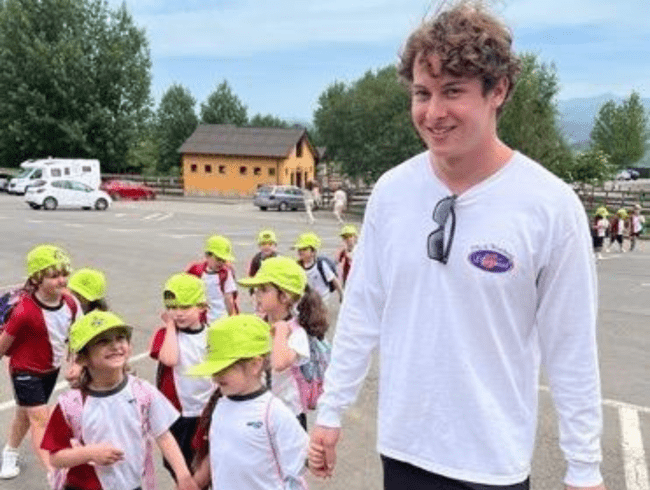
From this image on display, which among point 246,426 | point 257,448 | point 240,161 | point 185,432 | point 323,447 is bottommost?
point 185,432

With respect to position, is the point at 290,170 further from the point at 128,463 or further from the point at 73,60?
the point at 128,463

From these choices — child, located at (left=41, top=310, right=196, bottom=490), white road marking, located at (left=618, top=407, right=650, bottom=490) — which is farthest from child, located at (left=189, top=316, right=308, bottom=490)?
white road marking, located at (left=618, top=407, right=650, bottom=490)

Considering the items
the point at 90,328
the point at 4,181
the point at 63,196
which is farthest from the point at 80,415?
the point at 4,181

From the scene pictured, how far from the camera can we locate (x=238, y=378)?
3598 millimetres

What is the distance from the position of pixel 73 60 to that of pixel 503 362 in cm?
6016

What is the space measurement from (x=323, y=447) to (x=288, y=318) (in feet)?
8.24

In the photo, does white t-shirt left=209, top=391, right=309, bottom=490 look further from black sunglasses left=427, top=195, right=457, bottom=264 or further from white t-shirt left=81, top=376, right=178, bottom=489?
black sunglasses left=427, top=195, right=457, bottom=264

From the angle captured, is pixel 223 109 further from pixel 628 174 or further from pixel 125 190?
pixel 628 174

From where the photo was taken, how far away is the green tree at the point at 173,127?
77.5 metres

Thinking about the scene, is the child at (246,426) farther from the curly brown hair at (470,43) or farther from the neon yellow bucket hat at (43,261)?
the neon yellow bucket hat at (43,261)

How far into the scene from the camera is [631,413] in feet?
24.9

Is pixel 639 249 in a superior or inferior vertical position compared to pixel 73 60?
inferior

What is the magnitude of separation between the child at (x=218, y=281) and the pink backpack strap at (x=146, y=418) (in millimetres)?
4259

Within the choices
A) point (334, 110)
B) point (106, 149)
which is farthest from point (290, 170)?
point (106, 149)
